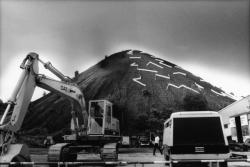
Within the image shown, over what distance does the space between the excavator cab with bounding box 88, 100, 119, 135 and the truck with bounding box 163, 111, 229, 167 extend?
619 centimetres

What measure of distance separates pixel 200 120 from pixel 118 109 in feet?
29.0

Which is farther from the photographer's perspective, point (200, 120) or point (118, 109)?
point (118, 109)

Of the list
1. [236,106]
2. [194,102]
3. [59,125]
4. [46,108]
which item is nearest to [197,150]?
[236,106]

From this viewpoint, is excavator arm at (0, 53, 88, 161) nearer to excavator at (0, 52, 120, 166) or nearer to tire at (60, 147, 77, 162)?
excavator at (0, 52, 120, 166)

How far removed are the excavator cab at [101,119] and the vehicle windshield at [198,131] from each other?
6326mm

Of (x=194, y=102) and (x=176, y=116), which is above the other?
(x=194, y=102)

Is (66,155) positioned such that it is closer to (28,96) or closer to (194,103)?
(28,96)

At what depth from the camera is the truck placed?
13.9 metres

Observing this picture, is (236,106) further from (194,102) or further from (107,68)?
(107,68)

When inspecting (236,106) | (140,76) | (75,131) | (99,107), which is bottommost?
(75,131)

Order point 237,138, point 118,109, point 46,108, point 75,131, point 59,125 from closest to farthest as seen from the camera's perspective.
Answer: point 75,131
point 118,109
point 237,138
point 59,125
point 46,108

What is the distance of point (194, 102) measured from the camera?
9569 cm

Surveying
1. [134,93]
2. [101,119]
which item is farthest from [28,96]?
[134,93]

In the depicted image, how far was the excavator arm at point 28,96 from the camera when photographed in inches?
499
